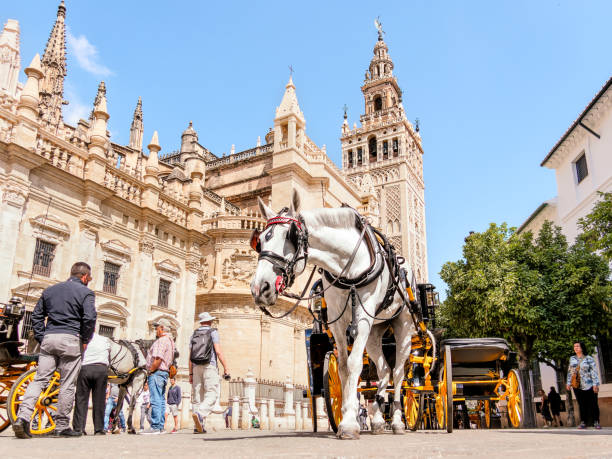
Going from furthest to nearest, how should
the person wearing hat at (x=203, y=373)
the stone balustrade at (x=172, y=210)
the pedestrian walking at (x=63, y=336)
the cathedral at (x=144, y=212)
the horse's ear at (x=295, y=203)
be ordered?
the stone balustrade at (x=172, y=210) < the cathedral at (x=144, y=212) < the person wearing hat at (x=203, y=373) < the pedestrian walking at (x=63, y=336) < the horse's ear at (x=295, y=203)

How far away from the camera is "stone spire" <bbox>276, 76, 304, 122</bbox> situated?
105 ft

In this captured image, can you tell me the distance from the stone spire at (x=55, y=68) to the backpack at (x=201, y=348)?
27594 millimetres

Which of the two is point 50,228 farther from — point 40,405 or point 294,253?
point 294,253

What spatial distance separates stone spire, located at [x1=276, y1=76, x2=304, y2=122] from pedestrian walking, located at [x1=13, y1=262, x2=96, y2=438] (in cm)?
2750

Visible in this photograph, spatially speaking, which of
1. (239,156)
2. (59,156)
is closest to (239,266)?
(59,156)

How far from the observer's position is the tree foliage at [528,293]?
59.5ft

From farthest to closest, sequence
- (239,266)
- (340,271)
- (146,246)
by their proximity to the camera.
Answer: (239,266), (146,246), (340,271)

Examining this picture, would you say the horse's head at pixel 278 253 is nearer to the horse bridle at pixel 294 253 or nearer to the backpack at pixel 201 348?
the horse bridle at pixel 294 253

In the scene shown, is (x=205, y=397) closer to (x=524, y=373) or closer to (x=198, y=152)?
(x=524, y=373)

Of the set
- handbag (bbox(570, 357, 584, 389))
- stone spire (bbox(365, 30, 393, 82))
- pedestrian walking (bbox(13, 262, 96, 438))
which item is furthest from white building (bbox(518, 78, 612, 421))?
stone spire (bbox(365, 30, 393, 82))

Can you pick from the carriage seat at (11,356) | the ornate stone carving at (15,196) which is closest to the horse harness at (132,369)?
the carriage seat at (11,356)

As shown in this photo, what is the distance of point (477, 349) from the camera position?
8.40 m

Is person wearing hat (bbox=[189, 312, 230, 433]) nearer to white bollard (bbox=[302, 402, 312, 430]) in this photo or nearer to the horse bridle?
the horse bridle

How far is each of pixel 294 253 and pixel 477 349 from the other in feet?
16.3
